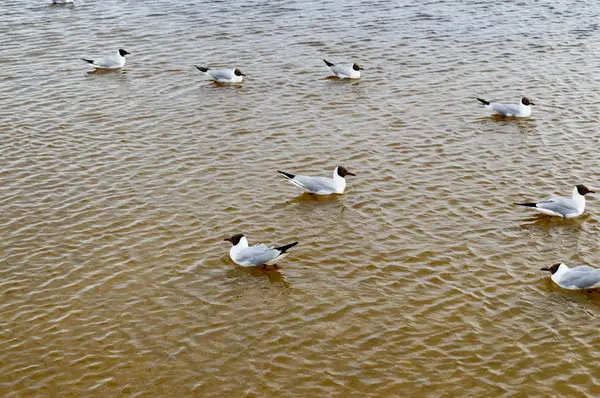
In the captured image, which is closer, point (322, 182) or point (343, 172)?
point (322, 182)

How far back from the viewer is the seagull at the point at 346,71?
2153 centimetres

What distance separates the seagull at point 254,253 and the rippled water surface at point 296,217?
10.3 inches

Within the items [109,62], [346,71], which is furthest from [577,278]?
[109,62]

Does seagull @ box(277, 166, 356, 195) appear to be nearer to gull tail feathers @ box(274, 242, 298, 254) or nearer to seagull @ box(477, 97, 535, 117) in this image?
gull tail feathers @ box(274, 242, 298, 254)

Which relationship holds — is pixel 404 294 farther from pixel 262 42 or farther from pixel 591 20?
pixel 591 20

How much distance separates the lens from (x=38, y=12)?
2895 cm

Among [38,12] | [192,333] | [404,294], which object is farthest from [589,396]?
[38,12]

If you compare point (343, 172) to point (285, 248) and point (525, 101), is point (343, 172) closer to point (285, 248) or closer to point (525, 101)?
point (285, 248)

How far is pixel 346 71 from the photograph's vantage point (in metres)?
21.5

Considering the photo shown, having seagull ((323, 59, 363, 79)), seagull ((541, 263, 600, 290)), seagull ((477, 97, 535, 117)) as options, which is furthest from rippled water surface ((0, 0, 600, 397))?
seagull ((323, 59, 363, 79))

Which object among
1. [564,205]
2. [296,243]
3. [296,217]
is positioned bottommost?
[296,217]

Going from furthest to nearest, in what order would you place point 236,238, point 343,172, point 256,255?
point 343,172 < point 236,238 < point 256,255

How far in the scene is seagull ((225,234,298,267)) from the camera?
12477 millimetres

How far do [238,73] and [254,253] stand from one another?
394 inches
